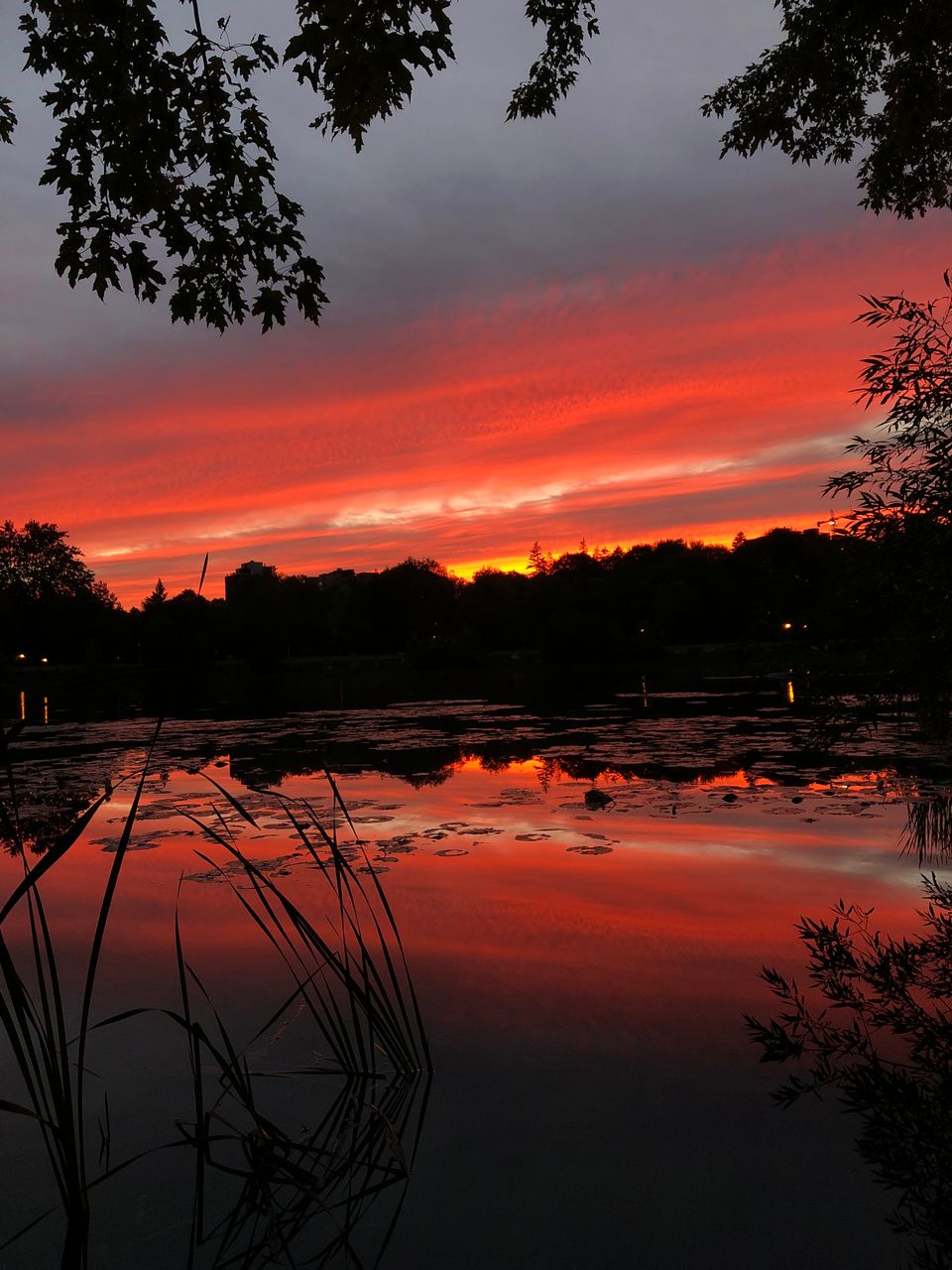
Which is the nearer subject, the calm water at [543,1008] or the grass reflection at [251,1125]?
the grass reflection at [251,1125]

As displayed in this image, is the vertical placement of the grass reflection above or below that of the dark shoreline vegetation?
below

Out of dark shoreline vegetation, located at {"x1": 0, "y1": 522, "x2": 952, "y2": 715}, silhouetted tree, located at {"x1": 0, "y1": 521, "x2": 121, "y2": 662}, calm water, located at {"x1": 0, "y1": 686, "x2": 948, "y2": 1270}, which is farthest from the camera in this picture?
silhouetted tree, located at {"x1": 0, "y1": 521, "x2": 121, "y2": 662}

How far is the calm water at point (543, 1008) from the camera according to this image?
2.61m

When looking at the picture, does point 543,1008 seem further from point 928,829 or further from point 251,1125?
point 928,829

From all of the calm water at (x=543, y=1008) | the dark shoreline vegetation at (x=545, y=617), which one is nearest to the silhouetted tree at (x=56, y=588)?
the dark shoreline vegetation at (x=545, y=617)

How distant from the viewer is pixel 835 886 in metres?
5.80

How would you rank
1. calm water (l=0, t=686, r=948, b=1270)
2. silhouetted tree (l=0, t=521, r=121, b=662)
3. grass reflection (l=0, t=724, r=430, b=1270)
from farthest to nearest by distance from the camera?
1. silhouetted tree (l=0, t=521, r=121, b=662)
2. calm water (l=0, t=686, r=948, b=1270)
3. grass reflection (l=0, t=724, r=430, b=1270)

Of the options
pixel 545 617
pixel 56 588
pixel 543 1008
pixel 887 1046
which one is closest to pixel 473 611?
pixel 545 617

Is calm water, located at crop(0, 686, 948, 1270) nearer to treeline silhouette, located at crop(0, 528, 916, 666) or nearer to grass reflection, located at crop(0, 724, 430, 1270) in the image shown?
grass reflection, located at crop(0, 724, 430, 1270)

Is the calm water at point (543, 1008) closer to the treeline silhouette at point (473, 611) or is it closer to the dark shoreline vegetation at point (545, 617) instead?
the dark shoreline vegetation at point (545, 617)

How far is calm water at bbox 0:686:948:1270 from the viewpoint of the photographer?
2613 millimetres

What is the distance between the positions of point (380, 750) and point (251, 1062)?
11.4 metres

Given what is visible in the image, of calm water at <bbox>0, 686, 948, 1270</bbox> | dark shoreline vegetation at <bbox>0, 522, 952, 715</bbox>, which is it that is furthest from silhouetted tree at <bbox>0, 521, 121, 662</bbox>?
calm water at <bbox>0, 686, 948, 1270</bbox>

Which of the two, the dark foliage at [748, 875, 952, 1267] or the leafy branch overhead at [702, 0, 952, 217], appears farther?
the leafy branch overhead at [702, 0, 952, 217]
